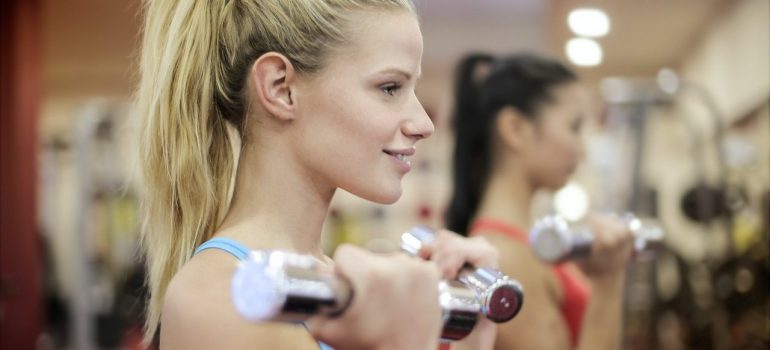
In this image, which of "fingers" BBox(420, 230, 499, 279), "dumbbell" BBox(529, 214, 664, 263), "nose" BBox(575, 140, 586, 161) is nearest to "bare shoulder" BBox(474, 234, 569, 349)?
"dumbbell" BBox(529, 214, 664, 263)

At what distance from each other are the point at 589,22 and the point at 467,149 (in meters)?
1.83

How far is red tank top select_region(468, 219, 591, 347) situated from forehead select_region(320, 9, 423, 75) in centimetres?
108

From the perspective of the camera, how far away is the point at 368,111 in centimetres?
104

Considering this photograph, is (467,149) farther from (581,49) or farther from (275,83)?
(581,49)

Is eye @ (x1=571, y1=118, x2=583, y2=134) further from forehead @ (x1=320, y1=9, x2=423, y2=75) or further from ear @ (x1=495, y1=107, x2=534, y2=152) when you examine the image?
forehead @ (x1=320, y1=9, x2=423, y2=75)

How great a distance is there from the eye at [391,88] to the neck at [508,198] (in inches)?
46.1

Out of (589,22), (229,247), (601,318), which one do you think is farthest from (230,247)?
(589,22)

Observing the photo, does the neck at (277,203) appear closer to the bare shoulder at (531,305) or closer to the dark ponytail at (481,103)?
the bare shoulder at (531,305)

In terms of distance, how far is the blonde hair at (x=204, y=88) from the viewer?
43.8 inches

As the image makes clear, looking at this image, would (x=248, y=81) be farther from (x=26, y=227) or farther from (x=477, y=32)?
(x=477, y=32)

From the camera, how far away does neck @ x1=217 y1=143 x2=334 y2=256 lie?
1116 millimetres

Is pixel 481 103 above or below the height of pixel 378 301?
above

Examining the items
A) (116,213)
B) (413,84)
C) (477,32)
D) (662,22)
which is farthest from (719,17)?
(116,213)

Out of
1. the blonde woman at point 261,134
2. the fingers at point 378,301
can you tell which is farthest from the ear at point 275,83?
the fingers at point 378,301
